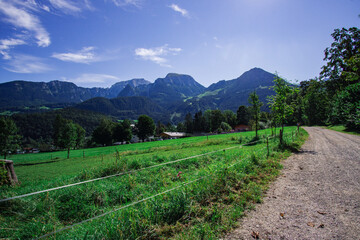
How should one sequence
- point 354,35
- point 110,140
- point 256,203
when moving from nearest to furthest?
point 256,203 < point 354,35 < point 110,140

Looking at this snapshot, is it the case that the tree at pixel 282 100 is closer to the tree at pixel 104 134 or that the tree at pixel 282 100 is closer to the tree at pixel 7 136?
the tree at pixel 7 136

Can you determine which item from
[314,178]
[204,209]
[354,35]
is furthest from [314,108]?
[204,209]

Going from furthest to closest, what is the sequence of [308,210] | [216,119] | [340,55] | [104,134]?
[216,119] → [104,134] → [340,55] → [308,210]

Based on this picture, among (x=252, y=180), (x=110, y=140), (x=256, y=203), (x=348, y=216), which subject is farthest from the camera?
(x=110, y=140)

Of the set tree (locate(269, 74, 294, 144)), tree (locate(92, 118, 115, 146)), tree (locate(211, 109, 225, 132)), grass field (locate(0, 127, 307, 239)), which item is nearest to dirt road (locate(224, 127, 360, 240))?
grass field (locate(0, 127, 307, 239))

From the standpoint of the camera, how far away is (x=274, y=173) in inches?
308

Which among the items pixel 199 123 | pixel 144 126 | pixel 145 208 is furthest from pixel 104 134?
pixel 145 208

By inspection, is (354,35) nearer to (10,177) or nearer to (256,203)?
(256,203)

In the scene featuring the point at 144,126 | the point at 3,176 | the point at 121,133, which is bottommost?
the point at 121,133

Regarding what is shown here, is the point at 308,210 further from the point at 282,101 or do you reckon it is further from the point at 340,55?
the point at 340,55

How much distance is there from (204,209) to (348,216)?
3.73 m

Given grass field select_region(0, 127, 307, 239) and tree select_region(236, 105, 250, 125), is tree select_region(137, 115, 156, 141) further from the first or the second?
grass field select_region(0, 127, 307, 239)

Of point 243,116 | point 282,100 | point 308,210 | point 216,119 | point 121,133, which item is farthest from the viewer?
point 243,116

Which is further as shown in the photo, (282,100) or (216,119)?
(216,119)
